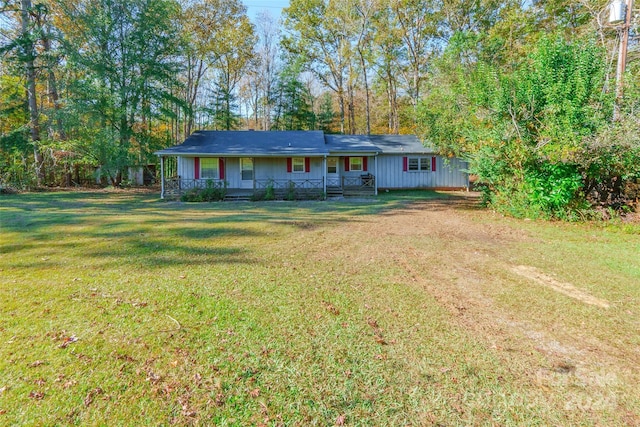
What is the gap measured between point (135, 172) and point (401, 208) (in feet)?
64.2

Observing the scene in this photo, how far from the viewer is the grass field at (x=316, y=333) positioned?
2.42 meters

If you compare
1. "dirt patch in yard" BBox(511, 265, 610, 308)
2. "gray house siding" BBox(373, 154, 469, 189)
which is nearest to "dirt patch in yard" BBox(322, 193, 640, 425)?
"dirt patch in yard" BBox(511, 265, 610, 308)

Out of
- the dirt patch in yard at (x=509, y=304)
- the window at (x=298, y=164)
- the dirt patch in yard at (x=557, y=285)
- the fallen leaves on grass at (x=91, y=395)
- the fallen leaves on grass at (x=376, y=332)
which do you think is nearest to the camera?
the fallen leaves on grass at (x=91, y=395)

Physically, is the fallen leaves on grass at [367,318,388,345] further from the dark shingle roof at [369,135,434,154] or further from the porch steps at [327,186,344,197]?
the dark shingle roof at [369,135,434,154]

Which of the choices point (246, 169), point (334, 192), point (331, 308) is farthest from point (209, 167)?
point (331, 308)

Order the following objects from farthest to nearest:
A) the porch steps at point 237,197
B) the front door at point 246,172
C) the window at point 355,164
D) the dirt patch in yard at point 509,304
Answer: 1. the window at point 355,164
2. the front door at point 246,172
3. the porch steps at point 237,197
4. the dirt patch in yard at point 509,304

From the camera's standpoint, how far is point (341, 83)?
29.6 meters

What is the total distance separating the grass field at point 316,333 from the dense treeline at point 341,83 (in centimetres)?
358

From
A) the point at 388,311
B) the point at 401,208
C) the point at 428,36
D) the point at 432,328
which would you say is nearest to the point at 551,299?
the point at 432,328

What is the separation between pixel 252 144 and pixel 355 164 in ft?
19.0

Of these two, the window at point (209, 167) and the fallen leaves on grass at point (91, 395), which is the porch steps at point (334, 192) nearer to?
the window at point (209, 167)

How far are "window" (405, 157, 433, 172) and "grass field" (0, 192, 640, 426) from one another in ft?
43.3

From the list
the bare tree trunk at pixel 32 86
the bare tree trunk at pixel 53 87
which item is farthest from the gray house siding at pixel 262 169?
the bare tree trunk at pixel 32 86

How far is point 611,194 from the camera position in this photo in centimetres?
970
